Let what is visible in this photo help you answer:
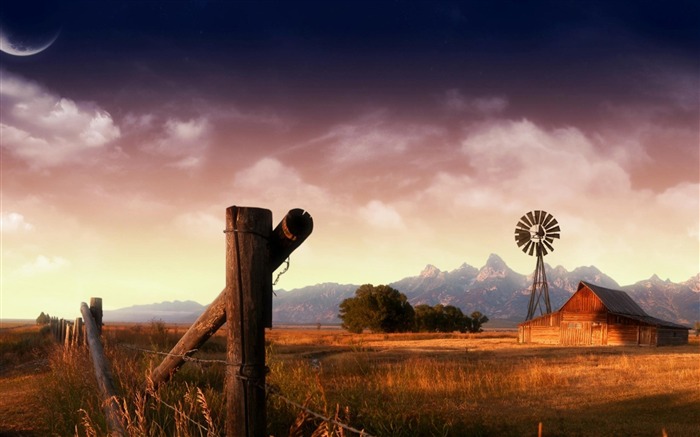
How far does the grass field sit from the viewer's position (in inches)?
242

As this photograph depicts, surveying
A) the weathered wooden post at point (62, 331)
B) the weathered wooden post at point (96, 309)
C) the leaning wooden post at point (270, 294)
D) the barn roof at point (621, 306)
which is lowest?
the barn roof at point (621, 306)

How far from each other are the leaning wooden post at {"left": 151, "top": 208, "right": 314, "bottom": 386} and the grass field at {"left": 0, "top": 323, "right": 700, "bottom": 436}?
42 centimetres

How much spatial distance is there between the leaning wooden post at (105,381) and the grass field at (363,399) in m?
0.16

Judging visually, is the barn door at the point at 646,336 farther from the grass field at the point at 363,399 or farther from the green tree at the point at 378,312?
the green tree at the point at 378,312

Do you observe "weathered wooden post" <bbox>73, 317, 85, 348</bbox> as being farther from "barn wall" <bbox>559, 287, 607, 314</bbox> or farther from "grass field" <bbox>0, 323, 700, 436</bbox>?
"barn wall" <bbox>559, 287, 607, 314</bbox>

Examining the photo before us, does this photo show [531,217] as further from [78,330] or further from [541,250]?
[78,330]

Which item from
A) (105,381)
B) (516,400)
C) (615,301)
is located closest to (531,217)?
Result: (615,301)

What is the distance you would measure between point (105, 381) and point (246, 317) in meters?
3.82

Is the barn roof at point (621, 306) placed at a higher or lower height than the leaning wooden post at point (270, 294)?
lower

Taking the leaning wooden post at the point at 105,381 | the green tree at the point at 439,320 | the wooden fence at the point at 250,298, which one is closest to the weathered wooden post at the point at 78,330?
the leaning wooden post at the point at 105,381

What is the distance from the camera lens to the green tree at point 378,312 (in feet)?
225

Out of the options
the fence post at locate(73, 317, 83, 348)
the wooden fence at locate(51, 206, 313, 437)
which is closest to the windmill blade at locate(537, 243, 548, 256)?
the fence post at locate(73, 317, 83, 348)

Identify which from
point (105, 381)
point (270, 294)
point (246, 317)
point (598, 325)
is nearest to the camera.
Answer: point (246, 317)

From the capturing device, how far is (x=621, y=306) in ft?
173
